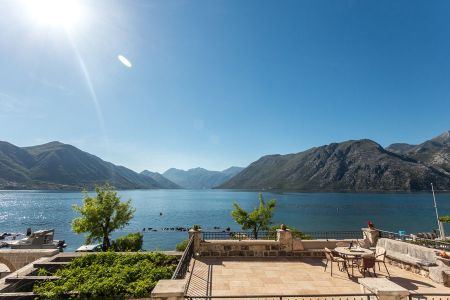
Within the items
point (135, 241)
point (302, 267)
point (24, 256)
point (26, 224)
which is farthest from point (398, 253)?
point (26, 224)

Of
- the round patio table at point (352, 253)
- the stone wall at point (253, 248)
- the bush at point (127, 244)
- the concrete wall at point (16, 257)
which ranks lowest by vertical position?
the bush at point (127, 244)

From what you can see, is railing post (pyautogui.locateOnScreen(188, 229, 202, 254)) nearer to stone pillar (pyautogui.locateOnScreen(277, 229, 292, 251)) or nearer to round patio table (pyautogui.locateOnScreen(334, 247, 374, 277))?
stone pillar (pyautogui.locateOnScreen(277, 229, 292, 251))

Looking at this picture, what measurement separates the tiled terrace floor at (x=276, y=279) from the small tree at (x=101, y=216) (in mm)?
18973

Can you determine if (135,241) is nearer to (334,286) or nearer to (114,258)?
(114,258)

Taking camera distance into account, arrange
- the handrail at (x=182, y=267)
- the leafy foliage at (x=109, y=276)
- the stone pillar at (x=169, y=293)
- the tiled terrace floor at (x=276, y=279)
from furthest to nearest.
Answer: the leafy foliage at (x=109, y=276)
the tiled terrace floor at (x=276, y=279)
the handrail at (x=182, y=267)
the stone pillar at (x=169, y=293)

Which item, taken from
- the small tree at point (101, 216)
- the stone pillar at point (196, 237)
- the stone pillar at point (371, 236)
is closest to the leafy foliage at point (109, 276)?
the stone pillar at point (196, 237)

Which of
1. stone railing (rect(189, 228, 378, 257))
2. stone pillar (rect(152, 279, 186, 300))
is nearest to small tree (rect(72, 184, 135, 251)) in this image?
stone railing (rect(189, 228, 378, 257))

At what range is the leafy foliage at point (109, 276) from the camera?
10.2 meters

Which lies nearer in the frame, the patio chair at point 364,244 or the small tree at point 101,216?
the patio chair at point 364,244

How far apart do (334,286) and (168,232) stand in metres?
69.1

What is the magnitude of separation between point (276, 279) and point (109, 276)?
7218 millimetres

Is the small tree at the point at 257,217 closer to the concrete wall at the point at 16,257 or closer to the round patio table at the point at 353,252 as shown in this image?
the concrete wall at the point at 16,257

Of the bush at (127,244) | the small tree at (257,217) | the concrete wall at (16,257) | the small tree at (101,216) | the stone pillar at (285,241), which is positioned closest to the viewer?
the stone pillar at (285,241)

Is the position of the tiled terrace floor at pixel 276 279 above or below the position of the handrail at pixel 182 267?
below
